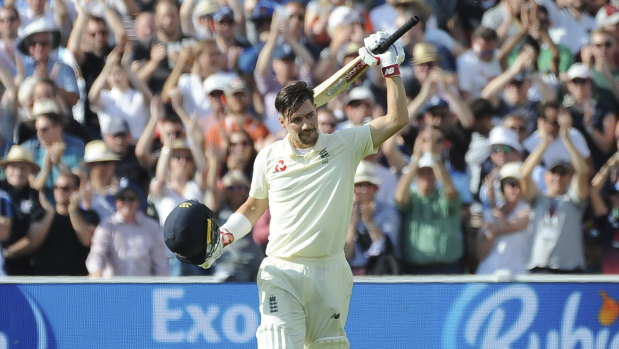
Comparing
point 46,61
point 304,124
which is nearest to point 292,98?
point 304,124

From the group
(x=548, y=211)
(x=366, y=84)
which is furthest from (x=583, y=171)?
(x=366, y=84)

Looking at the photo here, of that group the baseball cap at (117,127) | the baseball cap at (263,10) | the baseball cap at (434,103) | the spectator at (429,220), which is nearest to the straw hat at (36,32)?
the baseball cap at (117,127)

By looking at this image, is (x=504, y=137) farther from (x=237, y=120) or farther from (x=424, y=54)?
(x=237, y=120)

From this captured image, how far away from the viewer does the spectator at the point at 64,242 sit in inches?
355

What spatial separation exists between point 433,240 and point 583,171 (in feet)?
4.87

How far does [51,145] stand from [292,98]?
4448 millimetres

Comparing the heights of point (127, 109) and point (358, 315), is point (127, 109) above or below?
above

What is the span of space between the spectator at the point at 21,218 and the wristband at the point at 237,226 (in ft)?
11.0

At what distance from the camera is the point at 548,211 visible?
8930mm

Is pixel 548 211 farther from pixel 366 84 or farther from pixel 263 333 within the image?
pixel 263 333

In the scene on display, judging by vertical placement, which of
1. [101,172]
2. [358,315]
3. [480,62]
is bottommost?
[358,315]

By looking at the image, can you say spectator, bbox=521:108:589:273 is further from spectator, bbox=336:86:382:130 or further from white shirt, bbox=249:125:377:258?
white shirt, bbox=249:125:377:258

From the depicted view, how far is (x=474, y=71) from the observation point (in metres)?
10.5

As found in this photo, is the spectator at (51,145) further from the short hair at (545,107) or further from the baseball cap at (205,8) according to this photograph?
the short hair at (545,107)
